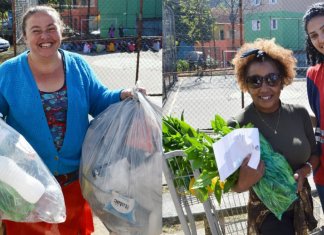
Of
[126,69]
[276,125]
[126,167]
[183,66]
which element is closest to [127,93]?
[126,167]

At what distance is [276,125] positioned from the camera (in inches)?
78.7

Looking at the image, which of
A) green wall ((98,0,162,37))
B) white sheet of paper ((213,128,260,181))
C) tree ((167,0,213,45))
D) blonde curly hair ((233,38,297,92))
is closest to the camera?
white sheet of paper ((213,128,260,181))

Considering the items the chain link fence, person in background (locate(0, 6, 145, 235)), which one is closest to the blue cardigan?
person in background (locate(0, 6, 145, 235))

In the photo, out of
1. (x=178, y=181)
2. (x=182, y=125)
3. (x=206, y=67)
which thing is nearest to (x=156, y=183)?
(x=178, y=181)

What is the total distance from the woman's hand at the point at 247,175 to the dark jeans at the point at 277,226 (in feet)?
0.88

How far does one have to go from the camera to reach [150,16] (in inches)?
280

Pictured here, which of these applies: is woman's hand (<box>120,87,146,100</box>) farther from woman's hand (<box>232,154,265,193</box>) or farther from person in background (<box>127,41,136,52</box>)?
person in background (<box>127,41,136,52</box>)

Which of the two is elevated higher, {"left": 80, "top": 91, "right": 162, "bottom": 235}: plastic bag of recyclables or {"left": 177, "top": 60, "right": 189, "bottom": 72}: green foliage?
{"left": 177, "top": 60, "right": 189, "bottom": 72}: green foliage

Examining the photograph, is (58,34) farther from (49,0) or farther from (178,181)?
(49,0)

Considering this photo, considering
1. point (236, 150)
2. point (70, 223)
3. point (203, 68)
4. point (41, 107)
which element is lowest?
point (70, 223)

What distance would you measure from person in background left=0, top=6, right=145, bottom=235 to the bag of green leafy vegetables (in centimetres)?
94

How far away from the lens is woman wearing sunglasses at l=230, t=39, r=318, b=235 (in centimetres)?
197

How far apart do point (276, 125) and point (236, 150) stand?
0.38m

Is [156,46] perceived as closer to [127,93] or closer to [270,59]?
[127,93]
